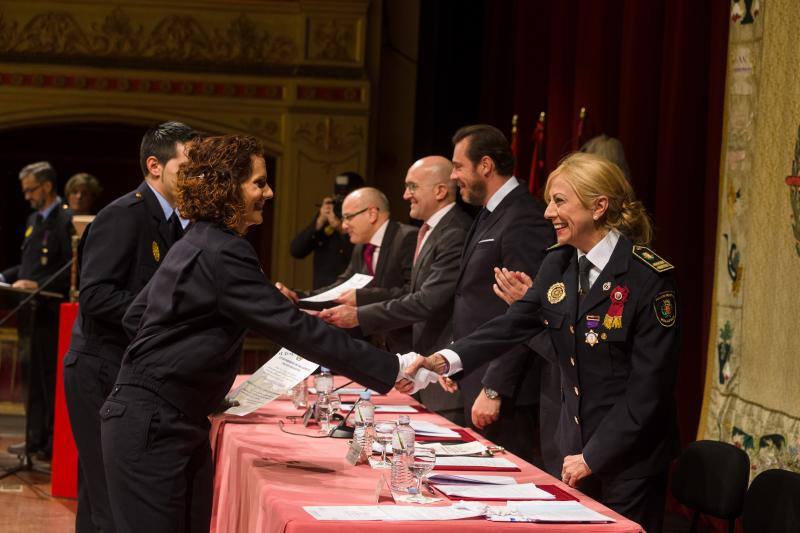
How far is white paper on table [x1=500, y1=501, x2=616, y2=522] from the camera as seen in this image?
2205mm

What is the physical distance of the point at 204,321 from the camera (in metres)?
2.43

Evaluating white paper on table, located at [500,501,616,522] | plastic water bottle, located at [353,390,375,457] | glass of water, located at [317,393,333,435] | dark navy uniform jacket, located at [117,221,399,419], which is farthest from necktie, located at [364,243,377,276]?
white paper on table, located at [500,501,616,522]

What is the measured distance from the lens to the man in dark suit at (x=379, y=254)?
4594 mm

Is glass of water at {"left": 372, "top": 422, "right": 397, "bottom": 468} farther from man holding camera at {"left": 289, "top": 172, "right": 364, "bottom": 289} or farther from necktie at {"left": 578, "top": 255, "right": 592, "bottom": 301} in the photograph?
man holding camera at {"left": 289, "top": 172, "right": 364, "bottom": 289}

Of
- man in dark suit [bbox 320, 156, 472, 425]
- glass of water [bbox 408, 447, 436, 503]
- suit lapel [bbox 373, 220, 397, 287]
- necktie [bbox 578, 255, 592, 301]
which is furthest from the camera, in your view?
suit lapel [bbox 373, 220, 397, 287]

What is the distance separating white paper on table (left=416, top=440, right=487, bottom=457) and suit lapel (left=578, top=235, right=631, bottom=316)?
0.45 m

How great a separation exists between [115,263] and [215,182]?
33.7 inches

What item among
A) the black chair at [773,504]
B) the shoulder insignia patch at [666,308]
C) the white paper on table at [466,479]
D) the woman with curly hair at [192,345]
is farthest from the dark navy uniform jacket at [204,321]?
the black chair at [773,504]

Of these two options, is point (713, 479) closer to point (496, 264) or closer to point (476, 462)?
point (476, 462)

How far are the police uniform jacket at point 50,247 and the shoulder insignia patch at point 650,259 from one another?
453 centimetres

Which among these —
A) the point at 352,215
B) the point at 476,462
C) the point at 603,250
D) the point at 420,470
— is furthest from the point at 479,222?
the point at 420,470

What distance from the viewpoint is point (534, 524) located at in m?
2.16

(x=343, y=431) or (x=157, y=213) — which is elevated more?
(x=157, y=213)

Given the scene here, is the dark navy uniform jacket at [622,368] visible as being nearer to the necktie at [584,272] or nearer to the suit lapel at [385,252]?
the necktie at [584,272]
